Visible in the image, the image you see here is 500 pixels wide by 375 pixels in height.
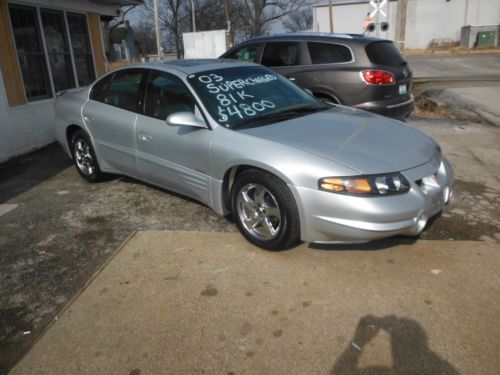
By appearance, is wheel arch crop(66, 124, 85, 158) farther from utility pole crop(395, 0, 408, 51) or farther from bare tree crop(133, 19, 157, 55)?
bare tree crop(133, 19, 157, 55)

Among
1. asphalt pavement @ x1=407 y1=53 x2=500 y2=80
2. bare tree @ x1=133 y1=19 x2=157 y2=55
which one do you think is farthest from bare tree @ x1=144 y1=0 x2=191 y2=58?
asphalt pavement @ x1=407 y1=53 x2=500 y2=80

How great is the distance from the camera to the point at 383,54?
21.8 feet

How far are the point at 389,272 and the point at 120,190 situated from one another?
3.27 m

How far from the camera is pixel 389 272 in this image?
10.4 feet

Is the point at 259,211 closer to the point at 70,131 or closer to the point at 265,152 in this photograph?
the point at 265,152

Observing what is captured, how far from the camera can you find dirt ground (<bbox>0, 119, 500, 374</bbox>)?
3051 millimetres

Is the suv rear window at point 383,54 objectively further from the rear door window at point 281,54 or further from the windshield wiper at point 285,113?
the windshield wiper at point 285,113

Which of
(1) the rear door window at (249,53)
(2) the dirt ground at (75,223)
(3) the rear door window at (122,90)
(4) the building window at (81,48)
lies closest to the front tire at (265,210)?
(2) the dirt ground at (75,223)

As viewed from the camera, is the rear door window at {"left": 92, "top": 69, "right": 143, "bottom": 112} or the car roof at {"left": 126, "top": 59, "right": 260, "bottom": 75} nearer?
the car roof at {"left": 126, "top": 59, "right": 260, "bottom": 75}

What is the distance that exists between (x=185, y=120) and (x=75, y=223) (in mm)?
1640

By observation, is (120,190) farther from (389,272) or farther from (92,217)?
(389,272)

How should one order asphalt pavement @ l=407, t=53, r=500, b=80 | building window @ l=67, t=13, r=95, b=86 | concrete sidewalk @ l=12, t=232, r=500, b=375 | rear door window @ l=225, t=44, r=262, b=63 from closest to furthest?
concrete sidewalk @ l=12, t=232, r=500, b=375
rear door window @ l=225, t=44, r=262, b=63
building window @ l=67, t=13, r=95, b=86
asphalt pavement @ l=407, t=53, r=500, b=80

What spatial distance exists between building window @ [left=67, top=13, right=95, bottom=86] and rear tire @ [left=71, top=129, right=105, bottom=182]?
4564mm

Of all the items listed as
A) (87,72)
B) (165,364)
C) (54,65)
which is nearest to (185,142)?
(165,364)
